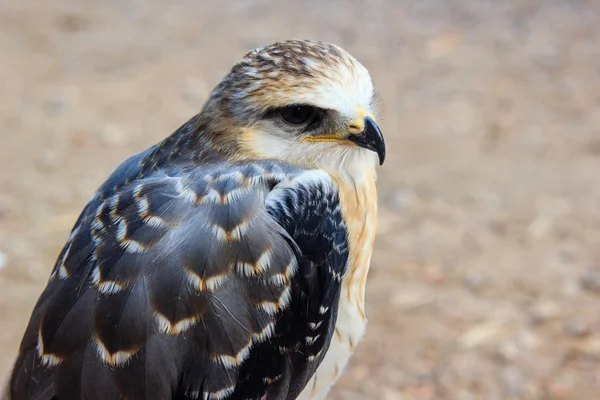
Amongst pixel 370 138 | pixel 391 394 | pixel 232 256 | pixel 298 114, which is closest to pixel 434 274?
pixel 391 394

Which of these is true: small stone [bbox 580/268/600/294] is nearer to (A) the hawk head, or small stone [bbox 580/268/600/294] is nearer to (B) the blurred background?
(B) the blurred background

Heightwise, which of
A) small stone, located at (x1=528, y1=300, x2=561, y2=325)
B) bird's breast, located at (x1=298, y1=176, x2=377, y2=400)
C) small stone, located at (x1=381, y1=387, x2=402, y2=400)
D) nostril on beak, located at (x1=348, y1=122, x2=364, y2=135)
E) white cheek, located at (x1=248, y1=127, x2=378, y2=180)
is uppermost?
nostril on beak, located at (x1=348, y1=122, x2=364, y2=135)

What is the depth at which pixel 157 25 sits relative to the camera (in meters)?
11.3

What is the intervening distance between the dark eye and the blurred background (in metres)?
2.81

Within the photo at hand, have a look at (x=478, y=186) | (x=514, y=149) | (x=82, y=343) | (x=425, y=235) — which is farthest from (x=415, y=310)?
(x=82, y=343)

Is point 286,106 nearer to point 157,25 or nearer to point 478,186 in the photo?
point 478,186

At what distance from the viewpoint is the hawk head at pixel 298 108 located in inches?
128

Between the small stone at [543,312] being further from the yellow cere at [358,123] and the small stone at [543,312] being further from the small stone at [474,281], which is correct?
the yellow cere at [358,123]

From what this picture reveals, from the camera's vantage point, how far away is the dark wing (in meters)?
2.98

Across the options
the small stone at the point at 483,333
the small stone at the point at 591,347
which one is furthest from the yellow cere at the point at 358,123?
the small stone at the point at 591,347

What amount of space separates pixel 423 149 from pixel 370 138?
5176 millimetres


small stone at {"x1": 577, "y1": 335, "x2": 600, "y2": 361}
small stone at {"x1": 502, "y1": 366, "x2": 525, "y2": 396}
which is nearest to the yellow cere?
small stone at {"x1": 502, "y1": 366, "x2": 525, "y2": 396}

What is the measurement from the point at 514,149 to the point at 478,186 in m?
0.78

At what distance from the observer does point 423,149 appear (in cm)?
841
